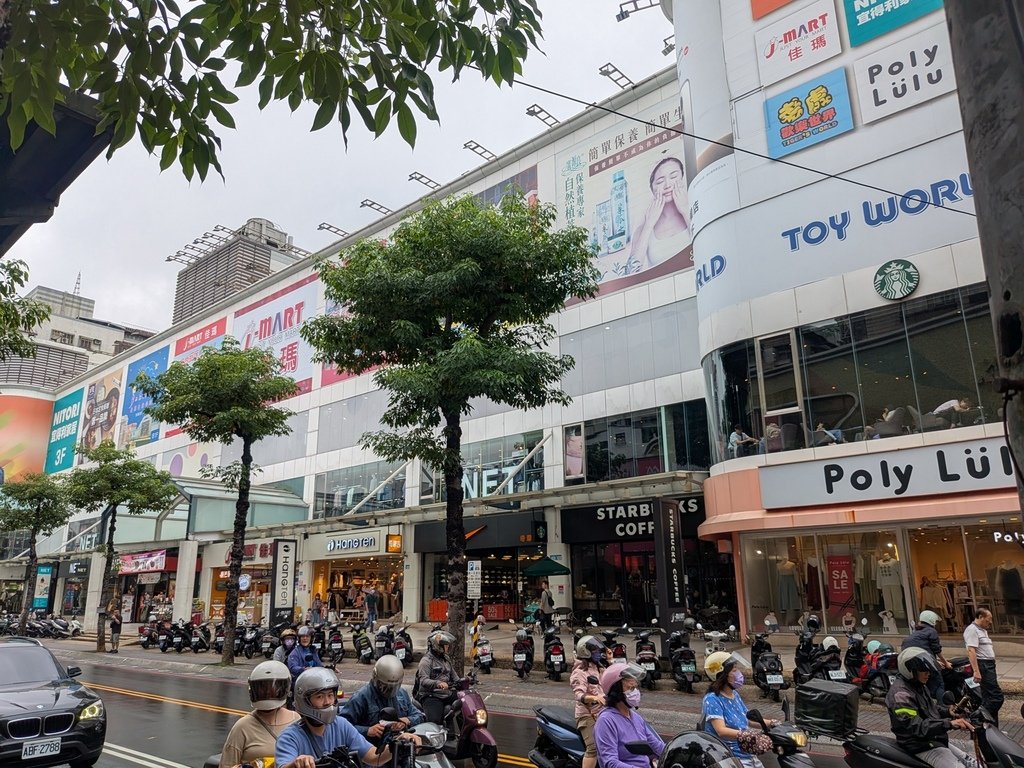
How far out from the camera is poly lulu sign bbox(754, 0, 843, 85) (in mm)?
18547

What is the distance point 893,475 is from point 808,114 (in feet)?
30.0

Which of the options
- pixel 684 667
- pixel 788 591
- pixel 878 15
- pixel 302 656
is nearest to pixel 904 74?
pixel 878 15

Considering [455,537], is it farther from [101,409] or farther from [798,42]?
[101,409]

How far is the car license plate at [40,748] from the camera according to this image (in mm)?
7511

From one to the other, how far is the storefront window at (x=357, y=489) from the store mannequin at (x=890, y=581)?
20.0 meters

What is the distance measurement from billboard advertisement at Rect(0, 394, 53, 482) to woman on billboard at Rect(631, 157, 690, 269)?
5706 centimetres

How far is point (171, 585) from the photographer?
40719 millimetres

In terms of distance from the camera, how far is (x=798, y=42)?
19.0 m

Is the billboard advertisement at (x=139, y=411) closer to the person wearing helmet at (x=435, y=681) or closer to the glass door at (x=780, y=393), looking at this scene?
the glass door at (x=780, y=393)

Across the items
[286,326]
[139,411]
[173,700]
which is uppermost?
[286,326]

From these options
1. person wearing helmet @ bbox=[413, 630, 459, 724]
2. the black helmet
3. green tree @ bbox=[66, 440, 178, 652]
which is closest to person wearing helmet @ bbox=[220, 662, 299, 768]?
the black helmet

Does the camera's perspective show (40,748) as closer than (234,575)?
Yes

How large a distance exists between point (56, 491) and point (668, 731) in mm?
33895

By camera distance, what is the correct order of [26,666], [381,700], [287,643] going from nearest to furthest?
[381,700] < [26,666] < [287,643]
